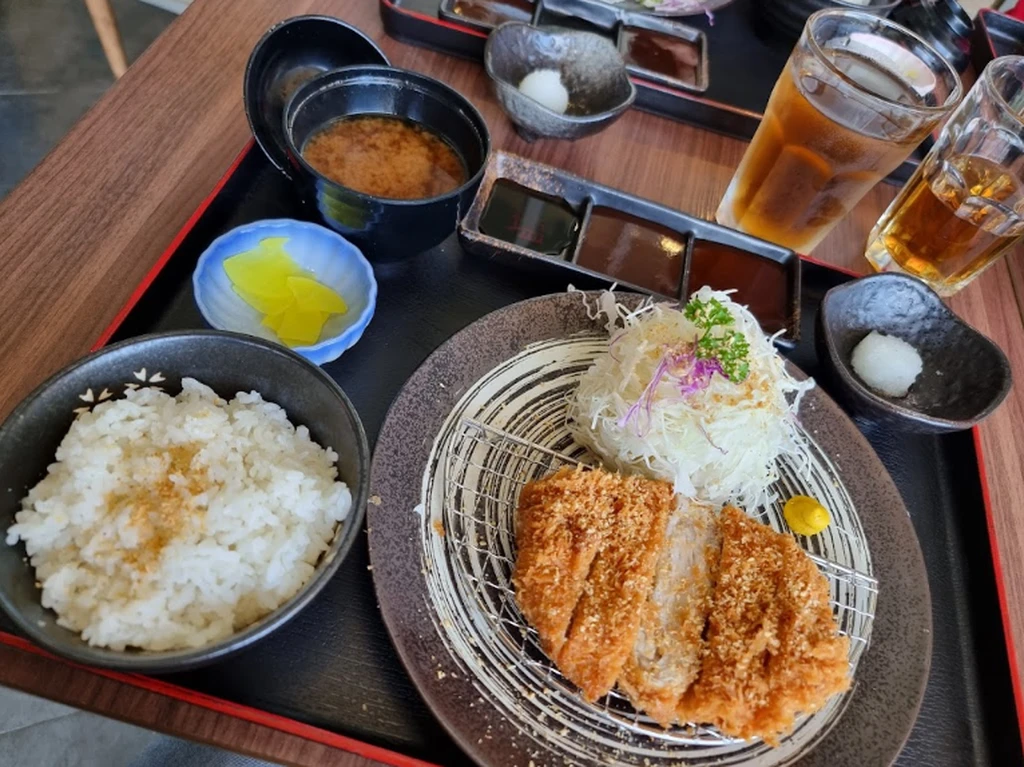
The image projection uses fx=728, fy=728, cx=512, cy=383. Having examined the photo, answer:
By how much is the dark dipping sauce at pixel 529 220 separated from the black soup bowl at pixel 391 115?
155 mm

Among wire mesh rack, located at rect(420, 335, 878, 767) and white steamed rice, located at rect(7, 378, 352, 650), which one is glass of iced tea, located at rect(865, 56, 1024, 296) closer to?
wire mesh rack, located at rect(420, 335, 878, 767)

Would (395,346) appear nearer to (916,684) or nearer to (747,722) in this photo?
(747,722)

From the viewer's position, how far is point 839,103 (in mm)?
1995

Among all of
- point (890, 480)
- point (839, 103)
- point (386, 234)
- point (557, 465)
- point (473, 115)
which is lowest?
point (557, 465)

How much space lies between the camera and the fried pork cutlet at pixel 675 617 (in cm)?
141

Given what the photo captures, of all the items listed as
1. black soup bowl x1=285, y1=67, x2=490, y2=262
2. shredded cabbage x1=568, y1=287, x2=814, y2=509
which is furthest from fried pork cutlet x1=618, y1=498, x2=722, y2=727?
black soup bowl x1=285, y1=67, x2=490, y2=262

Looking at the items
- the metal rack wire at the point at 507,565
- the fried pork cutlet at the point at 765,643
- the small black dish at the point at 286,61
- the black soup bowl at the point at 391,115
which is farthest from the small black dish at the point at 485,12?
the fried pork cutlet at the point at 765,643

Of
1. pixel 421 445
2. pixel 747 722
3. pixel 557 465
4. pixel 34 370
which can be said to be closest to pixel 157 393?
pixel 34 370

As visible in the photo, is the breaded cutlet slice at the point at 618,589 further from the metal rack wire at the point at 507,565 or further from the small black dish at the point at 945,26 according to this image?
the small black dish at the point at 945,26

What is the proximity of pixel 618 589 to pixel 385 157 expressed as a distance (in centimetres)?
128

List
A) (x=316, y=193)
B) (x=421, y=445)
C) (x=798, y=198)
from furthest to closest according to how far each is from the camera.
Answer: (x=798, y=198) < (x=316, y=193) < (x=421, y=445)

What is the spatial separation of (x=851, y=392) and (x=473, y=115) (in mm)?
1240

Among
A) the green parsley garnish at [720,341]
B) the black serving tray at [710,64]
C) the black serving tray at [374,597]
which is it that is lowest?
the black serving tray at [374,597]

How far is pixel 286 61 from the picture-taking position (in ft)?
6.57
